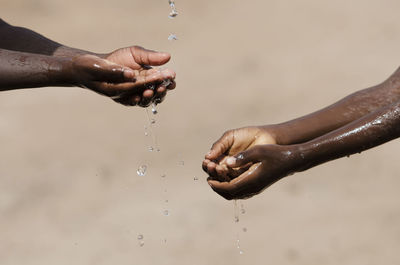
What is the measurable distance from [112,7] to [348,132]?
6308 mm

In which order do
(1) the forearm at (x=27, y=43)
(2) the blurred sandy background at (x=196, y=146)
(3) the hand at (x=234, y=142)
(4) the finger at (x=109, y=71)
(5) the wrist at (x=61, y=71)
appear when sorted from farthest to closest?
(2) the blurred sandy background at (x=196, y=146) < (1) the forearm at (x=27, y=43) < (3) the hand at (x=234, y=142) < (5) the wrist at (x=61, y=71) < (4) the finger at (x=109, y=71)

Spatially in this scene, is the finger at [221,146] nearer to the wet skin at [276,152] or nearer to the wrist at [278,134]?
the wet skin at [276,152]

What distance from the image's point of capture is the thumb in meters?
3.30

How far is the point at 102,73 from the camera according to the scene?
3201 mm

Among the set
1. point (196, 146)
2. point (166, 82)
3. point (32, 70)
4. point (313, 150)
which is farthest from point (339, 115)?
point (196, 146)

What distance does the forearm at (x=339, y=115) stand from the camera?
12.1ft

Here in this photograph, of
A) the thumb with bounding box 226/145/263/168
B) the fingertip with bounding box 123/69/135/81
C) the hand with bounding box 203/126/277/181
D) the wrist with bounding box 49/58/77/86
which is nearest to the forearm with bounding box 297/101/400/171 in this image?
the thumb with bounding box 226/145/263/168

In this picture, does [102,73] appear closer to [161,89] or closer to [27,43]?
[161,89]

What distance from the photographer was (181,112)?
6996 millimetres

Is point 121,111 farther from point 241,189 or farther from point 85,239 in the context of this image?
point 241,189

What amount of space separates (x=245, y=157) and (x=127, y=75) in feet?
2.13

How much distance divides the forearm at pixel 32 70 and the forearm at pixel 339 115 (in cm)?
110

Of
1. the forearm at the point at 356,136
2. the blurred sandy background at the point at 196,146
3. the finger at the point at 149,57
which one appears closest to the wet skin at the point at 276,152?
the forearm at the point at 356,136

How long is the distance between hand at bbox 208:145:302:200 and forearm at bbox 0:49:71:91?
2.82 ft
